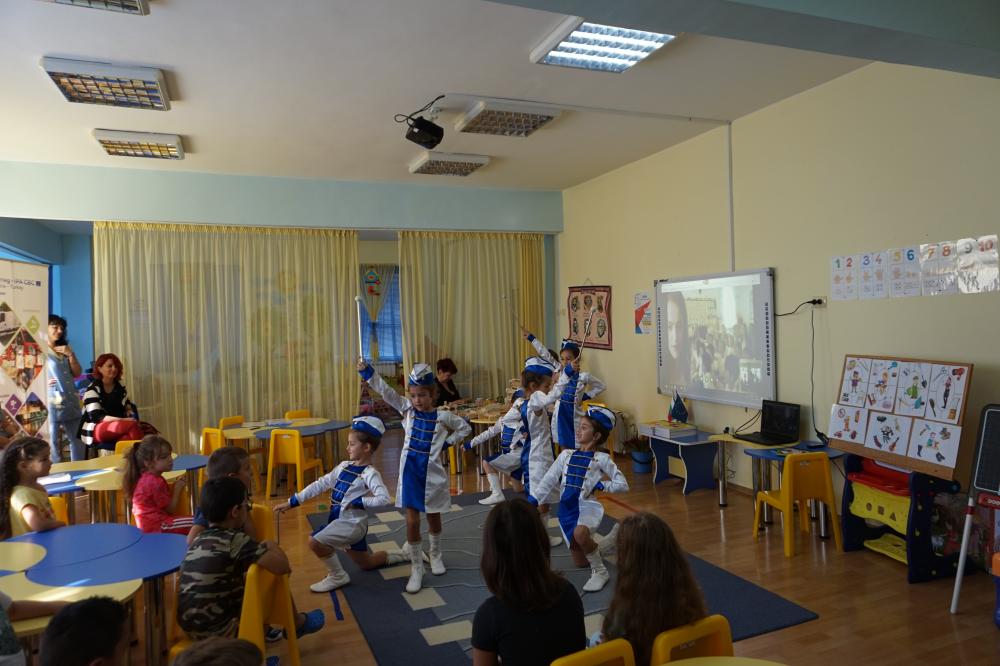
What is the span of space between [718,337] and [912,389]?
1985 millimetres

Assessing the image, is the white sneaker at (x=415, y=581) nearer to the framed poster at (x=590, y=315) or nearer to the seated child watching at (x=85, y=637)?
the seated child watching at (x=85, y=637)

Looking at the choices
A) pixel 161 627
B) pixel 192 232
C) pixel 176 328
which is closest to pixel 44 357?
pixel 176 328

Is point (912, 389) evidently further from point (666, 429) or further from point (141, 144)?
point (141, 144)

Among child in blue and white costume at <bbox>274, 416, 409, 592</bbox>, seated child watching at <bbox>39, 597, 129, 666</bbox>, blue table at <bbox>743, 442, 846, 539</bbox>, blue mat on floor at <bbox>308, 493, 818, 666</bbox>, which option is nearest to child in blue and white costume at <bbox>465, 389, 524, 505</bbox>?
blue mat on floor at <bbox>308, 493, 818, 666</bbox>

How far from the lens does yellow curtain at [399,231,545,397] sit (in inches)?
316

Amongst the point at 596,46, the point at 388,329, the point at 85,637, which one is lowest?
the point at 85,637

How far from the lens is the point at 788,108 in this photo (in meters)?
5.09

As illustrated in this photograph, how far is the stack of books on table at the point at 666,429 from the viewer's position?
5848 mm

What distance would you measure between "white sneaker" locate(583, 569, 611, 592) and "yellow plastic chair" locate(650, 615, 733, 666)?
1.93m

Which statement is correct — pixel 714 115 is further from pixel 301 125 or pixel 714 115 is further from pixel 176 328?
pixel 176 328

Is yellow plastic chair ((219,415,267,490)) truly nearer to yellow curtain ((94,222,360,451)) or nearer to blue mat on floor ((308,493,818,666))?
yellow curtain ((94,222,360,451))

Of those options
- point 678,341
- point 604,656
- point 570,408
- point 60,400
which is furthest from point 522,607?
point 60,400

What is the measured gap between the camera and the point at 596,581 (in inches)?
152

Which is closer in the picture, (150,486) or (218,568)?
(218,568)
